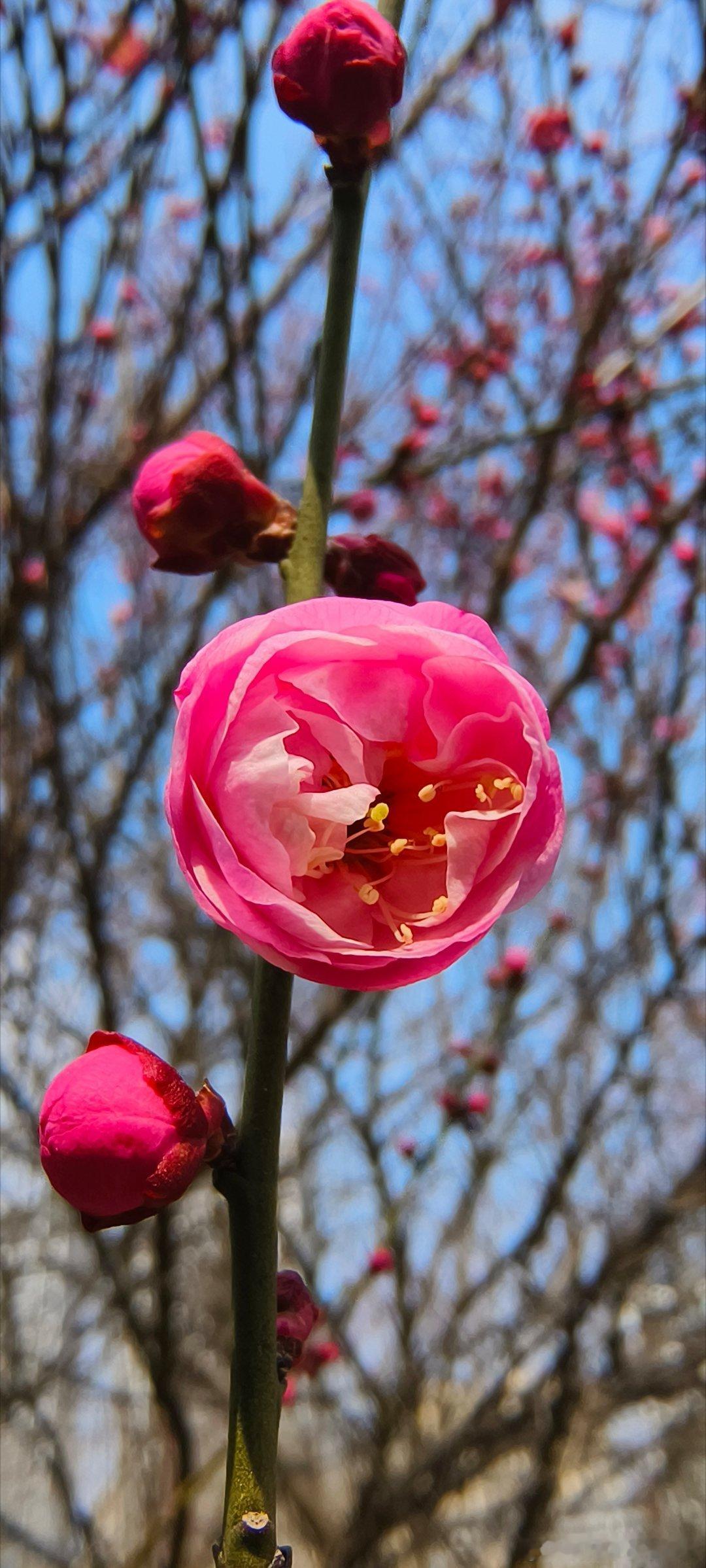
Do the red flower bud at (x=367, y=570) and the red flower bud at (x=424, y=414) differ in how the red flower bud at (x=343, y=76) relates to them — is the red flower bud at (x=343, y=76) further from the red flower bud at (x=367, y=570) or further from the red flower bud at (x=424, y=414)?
the red flower bud at (x=424, y=414)

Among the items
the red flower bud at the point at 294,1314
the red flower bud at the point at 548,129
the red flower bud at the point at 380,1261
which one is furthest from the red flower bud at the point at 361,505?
the red flower bud at the point at 294,1314

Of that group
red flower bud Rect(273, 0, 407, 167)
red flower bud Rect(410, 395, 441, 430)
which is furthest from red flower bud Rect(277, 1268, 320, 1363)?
red flower bud Rect(410, 395, 441, 430)

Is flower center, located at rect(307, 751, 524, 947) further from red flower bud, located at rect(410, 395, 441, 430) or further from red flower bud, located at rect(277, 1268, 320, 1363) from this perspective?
red flower bud, located at rect(410, 395, 441, 430)

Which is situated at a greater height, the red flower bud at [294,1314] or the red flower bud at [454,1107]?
the red flower bud at [294,1314]

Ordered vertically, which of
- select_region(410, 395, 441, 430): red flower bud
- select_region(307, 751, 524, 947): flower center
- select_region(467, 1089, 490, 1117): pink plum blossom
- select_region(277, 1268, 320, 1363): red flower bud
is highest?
select_region(410, 395, 441, 430): red flower bud

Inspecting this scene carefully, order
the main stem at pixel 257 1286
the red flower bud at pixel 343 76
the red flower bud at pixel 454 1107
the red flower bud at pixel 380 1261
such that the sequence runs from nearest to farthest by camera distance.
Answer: the main stem at pixel 257 1286, the red flower bud at pixel 343 76, the red flower bud at pixel 454 1107, the red flower bud at pixel 380 1261

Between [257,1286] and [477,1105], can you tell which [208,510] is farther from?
[477,1105]

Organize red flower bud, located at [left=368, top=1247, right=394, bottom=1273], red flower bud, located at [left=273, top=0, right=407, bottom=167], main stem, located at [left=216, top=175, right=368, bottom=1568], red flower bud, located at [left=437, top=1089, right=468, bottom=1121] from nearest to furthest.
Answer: main stem, located at [left=216, top=175, right=368, bottom=1568], red flower bud, located at [left=273, top=0, right=407, bottom=167], red flower bud, located at [left=437, top=1089, right=468, bottom=1121], red flower bud, located at [left=368, top=1247, right=394, bottom=1273]
